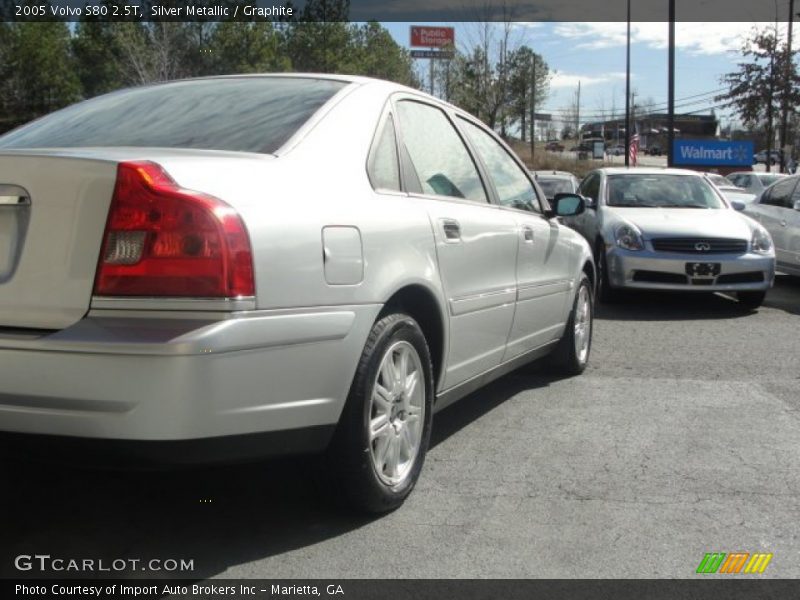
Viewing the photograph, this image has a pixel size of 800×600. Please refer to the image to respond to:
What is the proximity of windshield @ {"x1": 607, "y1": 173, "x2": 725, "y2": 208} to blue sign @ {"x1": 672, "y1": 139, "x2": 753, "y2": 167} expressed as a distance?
27038 mm

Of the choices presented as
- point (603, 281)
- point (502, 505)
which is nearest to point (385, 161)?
point (502, 505)

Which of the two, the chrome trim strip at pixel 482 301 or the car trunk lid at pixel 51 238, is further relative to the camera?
the chrome trim strip at pixel 482 301

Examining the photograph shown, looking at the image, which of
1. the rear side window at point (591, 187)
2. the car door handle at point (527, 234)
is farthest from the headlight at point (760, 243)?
the car door handle at point (527, 234)

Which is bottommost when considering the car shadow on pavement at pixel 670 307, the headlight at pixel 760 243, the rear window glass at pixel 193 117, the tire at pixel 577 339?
the car shadow on pavement at pixel 670 307

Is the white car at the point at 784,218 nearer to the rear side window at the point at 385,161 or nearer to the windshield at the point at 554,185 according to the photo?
the windshield at the point at 554,185

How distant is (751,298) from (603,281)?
5.05 ft

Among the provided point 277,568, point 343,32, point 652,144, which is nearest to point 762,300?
point 277,568

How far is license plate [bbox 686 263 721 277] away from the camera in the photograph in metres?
8.85

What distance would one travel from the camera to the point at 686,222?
30.2ft

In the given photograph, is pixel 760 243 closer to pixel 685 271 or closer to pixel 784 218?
pixel 685 271

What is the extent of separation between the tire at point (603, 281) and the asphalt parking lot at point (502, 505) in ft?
13.8

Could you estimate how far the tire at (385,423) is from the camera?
3.00 metres

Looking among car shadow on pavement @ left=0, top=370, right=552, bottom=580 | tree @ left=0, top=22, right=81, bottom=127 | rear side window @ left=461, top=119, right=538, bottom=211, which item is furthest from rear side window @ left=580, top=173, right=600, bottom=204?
tree @ left=0, top=22, right=81, bottom=127

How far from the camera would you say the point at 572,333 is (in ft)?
18.9
